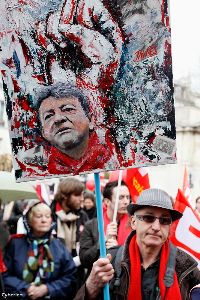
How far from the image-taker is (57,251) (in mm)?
5332

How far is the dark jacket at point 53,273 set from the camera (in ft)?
16.6

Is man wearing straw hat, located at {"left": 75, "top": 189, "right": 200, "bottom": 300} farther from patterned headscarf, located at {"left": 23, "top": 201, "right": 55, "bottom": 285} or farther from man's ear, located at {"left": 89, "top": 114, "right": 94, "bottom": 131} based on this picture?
patterned headscarf, located at {"left": 23, "top": 201, "right": 55, "bottom": 285}

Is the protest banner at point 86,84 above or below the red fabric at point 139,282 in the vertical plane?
above

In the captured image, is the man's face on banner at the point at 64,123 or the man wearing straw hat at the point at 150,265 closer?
the man's face on banner at the point at 64,123

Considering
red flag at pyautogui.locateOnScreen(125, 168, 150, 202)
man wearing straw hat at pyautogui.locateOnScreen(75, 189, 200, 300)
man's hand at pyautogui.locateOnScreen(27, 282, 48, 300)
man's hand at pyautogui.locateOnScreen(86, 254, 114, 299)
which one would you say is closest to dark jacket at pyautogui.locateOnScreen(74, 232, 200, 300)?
man wearing straw hat at pyautogui.locateOnScreen(75, 189, 200, 300)

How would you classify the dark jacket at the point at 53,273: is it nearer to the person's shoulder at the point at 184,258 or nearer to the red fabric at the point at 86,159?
the person's shoulder at the point at 184,258

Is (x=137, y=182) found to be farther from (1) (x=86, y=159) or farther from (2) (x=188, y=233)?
(1) (x=86, y=159)

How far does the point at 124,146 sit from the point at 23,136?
1.70 feet

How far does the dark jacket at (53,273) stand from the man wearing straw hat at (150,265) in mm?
1999

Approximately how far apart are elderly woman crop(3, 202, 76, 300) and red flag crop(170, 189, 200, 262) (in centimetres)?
122

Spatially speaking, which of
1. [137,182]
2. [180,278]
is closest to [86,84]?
[180,278]

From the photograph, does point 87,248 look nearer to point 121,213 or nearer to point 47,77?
point 121,213

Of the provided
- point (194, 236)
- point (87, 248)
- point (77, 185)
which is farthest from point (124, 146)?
point (77, 185)

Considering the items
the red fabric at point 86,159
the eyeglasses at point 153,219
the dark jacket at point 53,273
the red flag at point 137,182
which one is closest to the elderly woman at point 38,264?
the dark jacket at point 53,273
